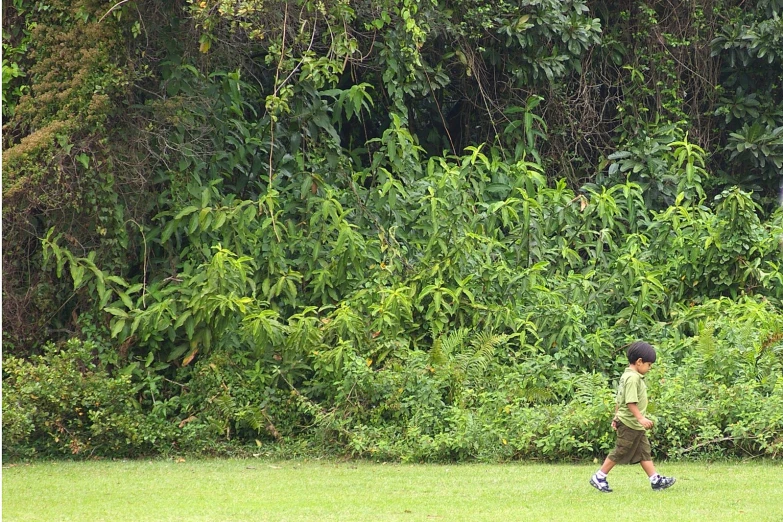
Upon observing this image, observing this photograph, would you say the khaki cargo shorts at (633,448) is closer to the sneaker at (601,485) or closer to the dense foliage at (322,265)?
the sneaker at (601,485)

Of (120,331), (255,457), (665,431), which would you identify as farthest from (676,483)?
(120,331)

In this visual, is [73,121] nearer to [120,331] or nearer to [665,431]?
[120,331]

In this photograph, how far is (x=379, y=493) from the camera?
6.83 m

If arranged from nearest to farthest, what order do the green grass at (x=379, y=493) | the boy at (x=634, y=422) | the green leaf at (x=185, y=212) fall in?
the green grass at (x=379, y=493) < the boy at (x=634, y=422) < the green leaf at (x=185, y=212)

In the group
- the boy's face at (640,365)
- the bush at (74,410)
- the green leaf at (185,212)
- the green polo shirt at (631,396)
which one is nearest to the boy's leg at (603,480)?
the green polo shirt at (631,396)

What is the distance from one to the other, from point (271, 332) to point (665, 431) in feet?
11.6

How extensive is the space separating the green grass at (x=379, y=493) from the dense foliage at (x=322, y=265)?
502 mm

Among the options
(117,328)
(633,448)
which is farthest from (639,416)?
(117,328)

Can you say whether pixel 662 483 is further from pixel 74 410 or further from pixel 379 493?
pixel 74 410

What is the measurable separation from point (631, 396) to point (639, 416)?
0.14 metres

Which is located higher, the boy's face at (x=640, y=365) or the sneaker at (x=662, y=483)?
the boy's face at (x=640, y=365)

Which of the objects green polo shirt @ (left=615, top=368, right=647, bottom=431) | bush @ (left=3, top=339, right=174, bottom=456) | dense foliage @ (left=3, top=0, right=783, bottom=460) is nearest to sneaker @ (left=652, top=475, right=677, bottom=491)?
green polo shirt @ (left=615, top=368, right=647, bottom=431)

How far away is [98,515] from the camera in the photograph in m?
6.25

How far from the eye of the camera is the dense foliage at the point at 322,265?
8672mm
